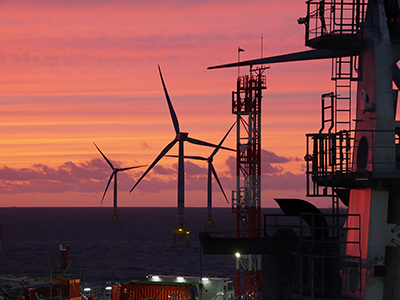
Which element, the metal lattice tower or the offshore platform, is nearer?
the offshore platform

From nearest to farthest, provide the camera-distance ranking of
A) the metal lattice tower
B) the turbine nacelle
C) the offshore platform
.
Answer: the offshore platform < the metal lattice tower < the turbine nacelle

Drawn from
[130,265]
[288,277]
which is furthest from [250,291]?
[130,265]

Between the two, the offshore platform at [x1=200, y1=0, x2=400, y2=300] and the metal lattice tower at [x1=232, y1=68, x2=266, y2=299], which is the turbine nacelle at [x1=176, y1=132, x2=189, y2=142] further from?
the offshore platform at [x1=200, y1=0, x2=400, y2=300]

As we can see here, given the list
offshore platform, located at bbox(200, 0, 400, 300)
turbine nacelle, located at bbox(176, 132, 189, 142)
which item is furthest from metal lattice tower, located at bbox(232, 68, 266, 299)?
turbine nacelle, located at bbox(176, 132, 189, 142)

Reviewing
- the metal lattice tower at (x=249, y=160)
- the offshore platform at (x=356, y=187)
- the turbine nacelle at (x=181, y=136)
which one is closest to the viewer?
the offshore platform at (x=356, y=187)

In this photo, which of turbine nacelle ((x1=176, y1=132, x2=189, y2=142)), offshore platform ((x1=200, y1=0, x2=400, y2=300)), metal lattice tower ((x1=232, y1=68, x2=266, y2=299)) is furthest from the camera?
turbine nacelle ((x1=176, y1=132, x2=189, y2=142))

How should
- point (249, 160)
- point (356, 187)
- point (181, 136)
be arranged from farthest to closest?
point (181, 136), point (249, 160), point (356, 187)

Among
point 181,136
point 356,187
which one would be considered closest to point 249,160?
point 356,187

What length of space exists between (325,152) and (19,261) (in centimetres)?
17452

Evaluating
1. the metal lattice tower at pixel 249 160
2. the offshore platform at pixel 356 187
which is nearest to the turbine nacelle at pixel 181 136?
the metal lattice tower at pixel 249 160

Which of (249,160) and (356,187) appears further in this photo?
(249,160)

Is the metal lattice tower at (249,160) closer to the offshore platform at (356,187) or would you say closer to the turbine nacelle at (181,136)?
the offshore platform at (356,187)

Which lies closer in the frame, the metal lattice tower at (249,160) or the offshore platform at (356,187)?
the offshore platform at (356,187)

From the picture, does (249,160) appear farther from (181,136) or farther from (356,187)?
(181,136)
